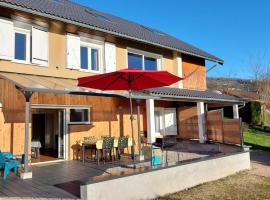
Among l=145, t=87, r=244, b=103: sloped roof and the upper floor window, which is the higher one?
the upper floor window

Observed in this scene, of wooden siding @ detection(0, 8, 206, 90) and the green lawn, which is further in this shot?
the green lawn

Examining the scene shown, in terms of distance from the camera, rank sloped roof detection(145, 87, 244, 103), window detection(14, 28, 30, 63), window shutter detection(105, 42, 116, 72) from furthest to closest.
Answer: sloped roof detection(145, 87, 244, 103), window shutter detection(105, 42, 116, 72), window detection(14, 28, 30, 63)

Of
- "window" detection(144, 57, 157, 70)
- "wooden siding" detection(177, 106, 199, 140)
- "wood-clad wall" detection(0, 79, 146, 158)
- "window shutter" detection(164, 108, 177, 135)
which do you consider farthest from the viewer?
"window shutter" detection(164, 108, 177, 135)

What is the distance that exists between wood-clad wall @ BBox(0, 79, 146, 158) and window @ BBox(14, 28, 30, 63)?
1.74 meters

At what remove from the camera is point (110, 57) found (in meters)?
19.0

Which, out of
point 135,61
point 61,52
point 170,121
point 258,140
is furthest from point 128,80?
point 258,140

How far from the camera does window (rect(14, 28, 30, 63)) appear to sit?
15.0 metres

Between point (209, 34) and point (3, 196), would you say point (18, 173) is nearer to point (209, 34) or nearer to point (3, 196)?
point (3, 196)

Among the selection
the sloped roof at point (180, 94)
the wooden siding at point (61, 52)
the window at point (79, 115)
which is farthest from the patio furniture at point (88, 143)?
the sloped roof at point (180, 94)

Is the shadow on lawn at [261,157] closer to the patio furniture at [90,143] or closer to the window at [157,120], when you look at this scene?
the window at [157,120]

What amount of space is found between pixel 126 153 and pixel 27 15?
1016cm

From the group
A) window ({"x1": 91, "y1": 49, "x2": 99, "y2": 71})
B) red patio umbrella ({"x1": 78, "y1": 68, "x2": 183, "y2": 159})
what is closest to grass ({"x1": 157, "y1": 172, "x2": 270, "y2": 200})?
red patio umbrella ({"x1": 78, "y1": 68, "x2": 183, "y2": 159})

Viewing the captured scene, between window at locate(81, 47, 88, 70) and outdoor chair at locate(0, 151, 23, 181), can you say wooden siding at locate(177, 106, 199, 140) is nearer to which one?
window at locate(81, 47, 88, 70)

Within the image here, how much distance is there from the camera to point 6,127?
13.8 meters
